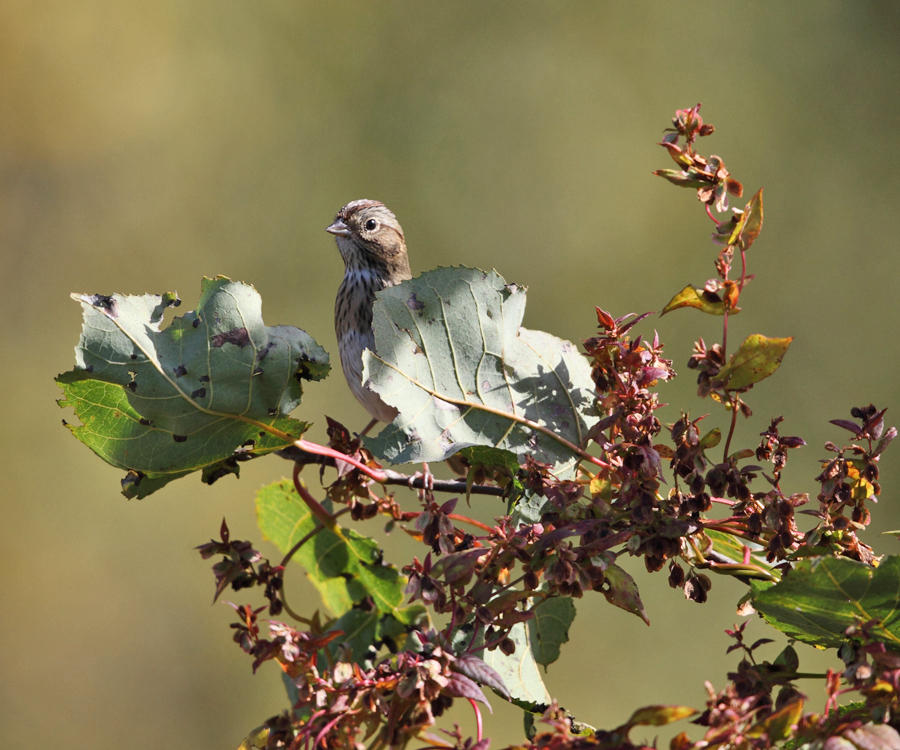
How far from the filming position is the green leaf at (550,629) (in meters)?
1.62

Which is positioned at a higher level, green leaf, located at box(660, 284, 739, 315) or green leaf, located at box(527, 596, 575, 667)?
green leaf, located at box(660, 284, 739, 315)

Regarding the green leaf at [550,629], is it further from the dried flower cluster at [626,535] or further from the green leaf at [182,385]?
the green leaf at [182,385]

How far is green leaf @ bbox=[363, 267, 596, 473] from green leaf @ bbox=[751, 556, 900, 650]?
1.27 ft

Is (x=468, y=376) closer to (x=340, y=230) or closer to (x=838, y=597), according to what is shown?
(x=838, y=597)

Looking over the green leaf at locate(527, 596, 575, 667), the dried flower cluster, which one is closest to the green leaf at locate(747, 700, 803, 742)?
the dried flower cluster

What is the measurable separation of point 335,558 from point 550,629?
1.29 ft

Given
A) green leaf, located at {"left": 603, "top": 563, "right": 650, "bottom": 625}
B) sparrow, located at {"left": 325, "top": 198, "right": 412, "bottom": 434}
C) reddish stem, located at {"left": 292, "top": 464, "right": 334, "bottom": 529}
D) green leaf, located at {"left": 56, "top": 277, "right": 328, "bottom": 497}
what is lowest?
green leaf, located at {"left": 603, "top": 563, "right": 650, "bottom": 625}

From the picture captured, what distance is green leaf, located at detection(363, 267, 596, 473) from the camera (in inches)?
57.0

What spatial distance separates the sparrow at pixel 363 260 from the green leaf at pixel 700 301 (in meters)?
1.97

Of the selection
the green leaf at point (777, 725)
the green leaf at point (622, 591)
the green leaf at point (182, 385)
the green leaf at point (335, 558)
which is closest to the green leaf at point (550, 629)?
the green leaf at point (335, 558)

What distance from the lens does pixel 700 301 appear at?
1190 millimetres

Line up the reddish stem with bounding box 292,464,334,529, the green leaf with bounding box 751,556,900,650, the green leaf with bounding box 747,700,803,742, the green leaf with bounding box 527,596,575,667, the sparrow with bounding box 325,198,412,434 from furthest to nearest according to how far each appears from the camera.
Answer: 1. the sparrow with bounding box 325,198,412,434
2. the green leaf with bounding box 527,596,575,667
3. the reddish stem with bounding box 292,464,334,529
4. the green leaf with bounding box 751,556,900,650
5. the green leaf with bounding box 747,700,803,742

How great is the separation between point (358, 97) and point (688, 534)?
769 centimetres

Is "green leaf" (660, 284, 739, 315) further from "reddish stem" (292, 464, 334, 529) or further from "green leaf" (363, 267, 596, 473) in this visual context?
"reddish stem" (292, 464, 334, 529)
